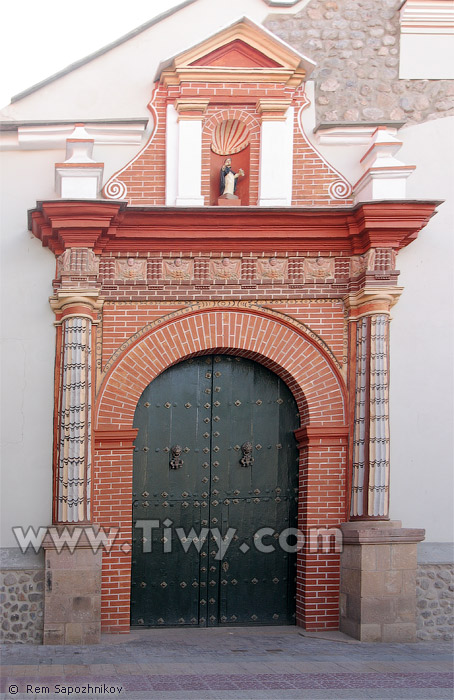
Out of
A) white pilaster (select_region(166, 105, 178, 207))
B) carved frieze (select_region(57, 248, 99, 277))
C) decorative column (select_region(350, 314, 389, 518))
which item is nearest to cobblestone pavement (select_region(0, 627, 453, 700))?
decorative column (select_region(350, 314, 389, 518))

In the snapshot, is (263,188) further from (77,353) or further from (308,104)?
(77,353)

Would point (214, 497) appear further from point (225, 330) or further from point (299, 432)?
point (225, 330)

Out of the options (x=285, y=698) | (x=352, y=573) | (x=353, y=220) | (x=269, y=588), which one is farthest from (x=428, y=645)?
(x=353, y=220)

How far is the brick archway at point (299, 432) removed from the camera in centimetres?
1070

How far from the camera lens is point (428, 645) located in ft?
33.9

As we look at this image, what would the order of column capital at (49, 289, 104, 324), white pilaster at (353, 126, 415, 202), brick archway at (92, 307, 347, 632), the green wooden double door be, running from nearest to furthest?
column capital at (49, 289, 104, 324) → brick archway at (92, 307, 347, 632) → white pilaster at (353, 126, 415, 202) → the green wooden double door

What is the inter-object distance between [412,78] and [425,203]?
183 centimetres

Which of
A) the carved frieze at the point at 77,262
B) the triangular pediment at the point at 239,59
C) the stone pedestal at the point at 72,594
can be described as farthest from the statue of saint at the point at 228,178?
the stone pedestal at the point at 72,594

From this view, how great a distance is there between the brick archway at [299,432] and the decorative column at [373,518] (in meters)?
0.20

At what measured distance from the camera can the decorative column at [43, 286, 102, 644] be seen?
10055 millimetres

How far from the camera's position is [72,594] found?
10.1 m

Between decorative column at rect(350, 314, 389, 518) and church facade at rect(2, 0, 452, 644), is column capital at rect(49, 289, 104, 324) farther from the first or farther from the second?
decorative column at rect(350, 314, 389, 518)

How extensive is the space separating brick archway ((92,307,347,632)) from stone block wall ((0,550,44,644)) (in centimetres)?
68

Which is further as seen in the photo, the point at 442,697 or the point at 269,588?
the point at 269,588
